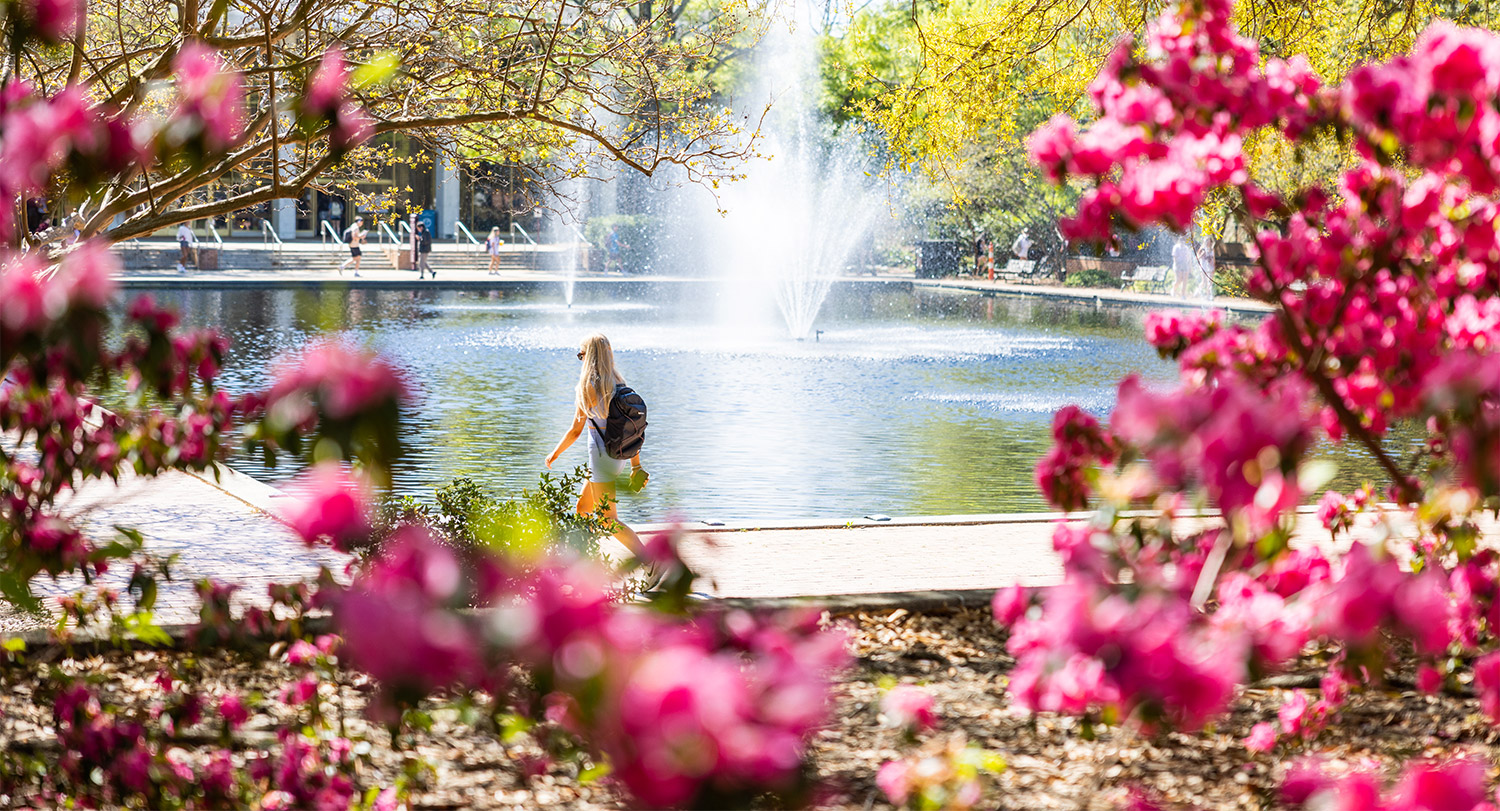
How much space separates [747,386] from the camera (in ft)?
59.2

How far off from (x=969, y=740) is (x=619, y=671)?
345 centimetres

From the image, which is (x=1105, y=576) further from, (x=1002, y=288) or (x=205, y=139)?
(x=1002, y=288)

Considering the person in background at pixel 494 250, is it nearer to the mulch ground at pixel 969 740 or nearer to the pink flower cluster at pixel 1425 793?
the mulch ground at pixel 969 740

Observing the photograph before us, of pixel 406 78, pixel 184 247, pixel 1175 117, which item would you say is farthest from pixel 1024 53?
pixel 184 247

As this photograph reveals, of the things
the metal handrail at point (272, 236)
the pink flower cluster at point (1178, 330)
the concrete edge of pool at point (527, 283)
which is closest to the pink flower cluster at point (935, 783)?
the pink flower cluster at point (1178, 330)

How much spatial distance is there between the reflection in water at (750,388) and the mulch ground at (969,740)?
3.21ft

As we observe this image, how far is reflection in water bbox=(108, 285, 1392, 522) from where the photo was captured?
11.6 meters

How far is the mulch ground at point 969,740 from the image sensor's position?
14.6 ft

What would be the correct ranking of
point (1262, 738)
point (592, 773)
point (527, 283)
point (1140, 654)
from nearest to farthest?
point (1140, 654) → point (592, 773) → point (1262, 738) → point (527, 283)

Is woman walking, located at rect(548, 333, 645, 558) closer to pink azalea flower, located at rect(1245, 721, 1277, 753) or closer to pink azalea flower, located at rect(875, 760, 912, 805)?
pink azalea flower, located at rect(1245, 721, 1277, 753)

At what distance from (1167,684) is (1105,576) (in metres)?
0.69

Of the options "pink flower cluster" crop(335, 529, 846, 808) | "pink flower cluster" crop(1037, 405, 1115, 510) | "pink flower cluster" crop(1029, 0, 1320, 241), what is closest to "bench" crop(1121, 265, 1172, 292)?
"pink flower cluster" crop(1037, 405, 1115, 510)

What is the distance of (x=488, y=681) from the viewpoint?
2.07 metres

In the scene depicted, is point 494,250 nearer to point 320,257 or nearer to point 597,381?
point 320,257
